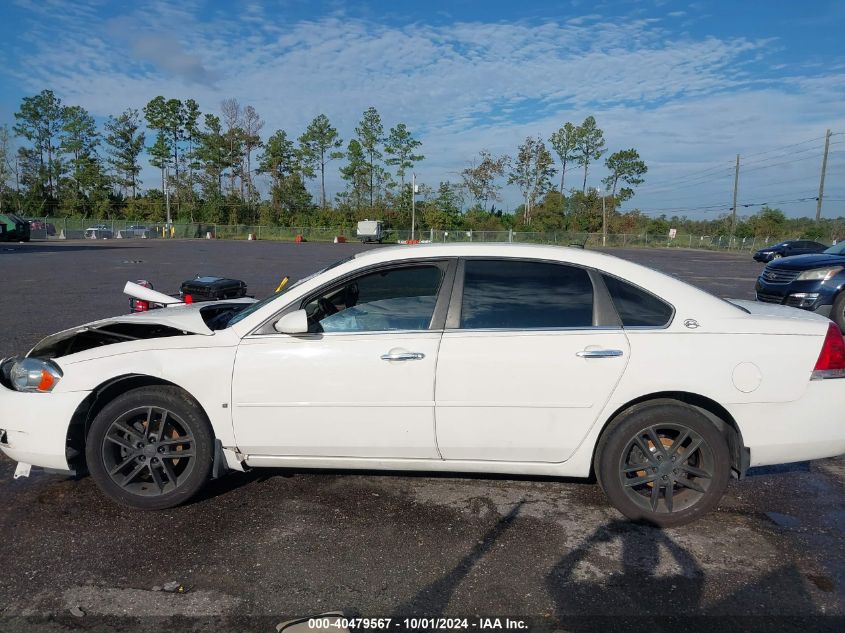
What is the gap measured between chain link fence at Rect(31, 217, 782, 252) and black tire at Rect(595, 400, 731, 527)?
2196 inches

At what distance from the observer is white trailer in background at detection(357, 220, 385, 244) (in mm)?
58906

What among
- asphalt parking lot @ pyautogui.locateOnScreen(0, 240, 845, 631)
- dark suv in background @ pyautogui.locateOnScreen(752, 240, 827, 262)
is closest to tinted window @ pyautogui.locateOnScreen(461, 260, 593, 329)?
asphalt parking lot @ pyautogui.locateOnScreen(0, 240, 845, 631)

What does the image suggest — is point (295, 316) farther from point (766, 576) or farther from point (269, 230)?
point (269, 230)

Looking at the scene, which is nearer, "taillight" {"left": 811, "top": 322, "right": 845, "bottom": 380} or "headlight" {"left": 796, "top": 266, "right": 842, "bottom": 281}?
"taillight" {"left": 811, "top": 322, "right": 845, "bottom": 380}

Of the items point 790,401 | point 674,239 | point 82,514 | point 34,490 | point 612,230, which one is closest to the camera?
point 790,401

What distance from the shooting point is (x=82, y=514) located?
3.53 m

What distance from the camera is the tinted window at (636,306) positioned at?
11.2 ft

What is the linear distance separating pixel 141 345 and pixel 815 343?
386cm

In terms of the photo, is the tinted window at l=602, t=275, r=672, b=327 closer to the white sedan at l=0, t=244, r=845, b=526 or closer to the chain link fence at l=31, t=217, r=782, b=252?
the white sedan at l=0, t=244, r=845, b=526

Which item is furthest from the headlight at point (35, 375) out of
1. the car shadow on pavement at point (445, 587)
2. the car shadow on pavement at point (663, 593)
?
the car shadow on pavement at point (663, 593)

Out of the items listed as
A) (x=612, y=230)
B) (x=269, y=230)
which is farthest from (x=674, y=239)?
A: (x=269, y=230)

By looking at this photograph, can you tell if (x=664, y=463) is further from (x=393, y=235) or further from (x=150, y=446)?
(x=393, y=235)

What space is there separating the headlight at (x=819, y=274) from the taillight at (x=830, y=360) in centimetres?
719

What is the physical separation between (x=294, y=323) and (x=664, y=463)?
2219mm
